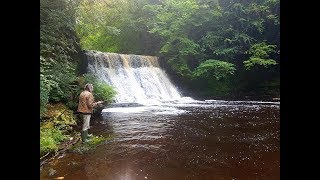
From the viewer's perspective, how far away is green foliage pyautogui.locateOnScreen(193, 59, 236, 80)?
1942 cm

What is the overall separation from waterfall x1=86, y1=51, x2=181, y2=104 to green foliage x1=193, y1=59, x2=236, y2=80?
7.43 ft

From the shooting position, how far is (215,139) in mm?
7473

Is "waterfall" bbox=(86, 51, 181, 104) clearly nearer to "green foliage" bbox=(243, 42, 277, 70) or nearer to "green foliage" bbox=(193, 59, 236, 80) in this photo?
"green foliage" bbox=(193, 59, 236, 80)

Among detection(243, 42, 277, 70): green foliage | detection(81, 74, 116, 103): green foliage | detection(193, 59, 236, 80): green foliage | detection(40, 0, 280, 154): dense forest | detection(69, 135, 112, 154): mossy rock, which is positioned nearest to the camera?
detection(69, 135, 112, 154): mossy rock

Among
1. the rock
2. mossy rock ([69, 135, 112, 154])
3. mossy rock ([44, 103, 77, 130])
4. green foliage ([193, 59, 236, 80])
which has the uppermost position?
green foliage ([193, 59, 236, 80])

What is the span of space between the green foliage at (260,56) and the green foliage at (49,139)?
1517 cm

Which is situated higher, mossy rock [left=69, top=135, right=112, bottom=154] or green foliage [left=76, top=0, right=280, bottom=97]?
green foliage [left=76, top=0, right=280, bottom=97]

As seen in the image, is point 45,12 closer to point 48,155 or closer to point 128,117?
point 48,155

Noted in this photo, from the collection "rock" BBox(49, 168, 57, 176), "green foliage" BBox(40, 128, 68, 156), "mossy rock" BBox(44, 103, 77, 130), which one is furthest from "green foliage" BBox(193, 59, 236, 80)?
"rock" BBox(49, 168, 57, 176)

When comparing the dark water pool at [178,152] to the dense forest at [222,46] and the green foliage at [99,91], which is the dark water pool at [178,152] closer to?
the green foliage at [99,91]

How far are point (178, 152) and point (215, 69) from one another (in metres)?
A: 14.1

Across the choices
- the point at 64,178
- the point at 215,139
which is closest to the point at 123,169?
the point at 64,178

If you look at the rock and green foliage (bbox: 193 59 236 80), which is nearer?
the rock
